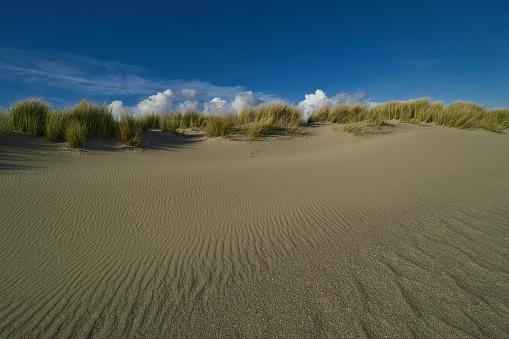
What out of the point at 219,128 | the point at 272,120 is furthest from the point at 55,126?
the point at 272,120

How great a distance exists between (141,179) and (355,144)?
716cm

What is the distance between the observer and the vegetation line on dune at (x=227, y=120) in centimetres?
703

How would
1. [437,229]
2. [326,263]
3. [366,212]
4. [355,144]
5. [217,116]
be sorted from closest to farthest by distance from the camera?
[326,263] → [437,229] → [366,212] → [355,144] → [217,116]

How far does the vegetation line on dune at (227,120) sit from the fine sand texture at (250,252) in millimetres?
1772

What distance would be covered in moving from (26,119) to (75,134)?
1.76 meters

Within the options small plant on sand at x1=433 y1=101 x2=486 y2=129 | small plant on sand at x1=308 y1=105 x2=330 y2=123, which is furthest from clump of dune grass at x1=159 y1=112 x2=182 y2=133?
small plant on sand at x1=433 y1=101 x2=486 y2=129

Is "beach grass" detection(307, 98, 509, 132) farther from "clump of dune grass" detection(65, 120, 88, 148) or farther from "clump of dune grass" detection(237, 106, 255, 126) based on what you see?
"clump of dune grass" detection(65, 120, 88, 148)

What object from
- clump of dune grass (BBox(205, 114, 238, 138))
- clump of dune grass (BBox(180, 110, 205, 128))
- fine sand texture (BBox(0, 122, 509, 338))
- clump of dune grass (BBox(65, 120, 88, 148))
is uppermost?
clump of dune grass (BBox(180, 110, 205, 128))

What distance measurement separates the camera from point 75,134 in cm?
671

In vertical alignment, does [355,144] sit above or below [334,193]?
above

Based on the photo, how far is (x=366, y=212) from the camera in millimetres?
3564

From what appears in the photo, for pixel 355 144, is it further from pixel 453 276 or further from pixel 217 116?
pixel 453 276

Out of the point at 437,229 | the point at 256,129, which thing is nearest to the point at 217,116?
the point at 256,129

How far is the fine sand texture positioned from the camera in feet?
5.74
